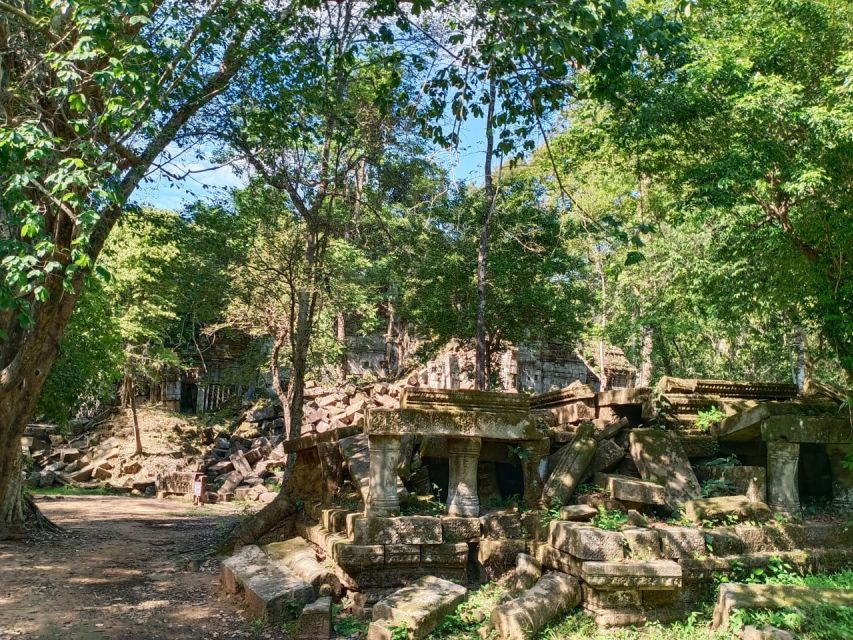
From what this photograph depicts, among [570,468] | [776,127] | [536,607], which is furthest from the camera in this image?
[776,127]

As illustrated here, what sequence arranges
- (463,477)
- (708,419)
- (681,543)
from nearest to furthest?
(681,543) < (463,477) < (708,419)

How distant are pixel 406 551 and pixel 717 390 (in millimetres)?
4384

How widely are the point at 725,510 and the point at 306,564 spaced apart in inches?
157

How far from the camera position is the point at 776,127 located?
27.1ft

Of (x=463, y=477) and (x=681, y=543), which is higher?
(x=463, y=477)

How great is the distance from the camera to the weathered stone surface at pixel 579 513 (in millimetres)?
5988

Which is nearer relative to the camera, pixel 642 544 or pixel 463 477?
pixel 642 544

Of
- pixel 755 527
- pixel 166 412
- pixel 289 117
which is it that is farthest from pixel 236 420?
pixel 755 527

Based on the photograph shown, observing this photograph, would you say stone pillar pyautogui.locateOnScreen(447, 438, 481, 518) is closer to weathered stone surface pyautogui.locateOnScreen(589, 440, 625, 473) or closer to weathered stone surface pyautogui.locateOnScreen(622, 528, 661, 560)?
weathered stone surface pyautogui.locateOnScreen(589, 440, 625, 473)

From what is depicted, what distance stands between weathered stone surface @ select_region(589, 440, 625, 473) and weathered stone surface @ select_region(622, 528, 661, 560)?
1325 mm

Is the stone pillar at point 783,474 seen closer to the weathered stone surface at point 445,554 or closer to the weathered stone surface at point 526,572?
the weathered stone surface at point 526,572

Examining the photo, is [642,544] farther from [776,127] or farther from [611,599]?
[776,127]

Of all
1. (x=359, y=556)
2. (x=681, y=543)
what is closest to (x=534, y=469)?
(x=681, y=543)

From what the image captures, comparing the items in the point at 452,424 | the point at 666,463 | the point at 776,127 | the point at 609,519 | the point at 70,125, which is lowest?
the point at 609,519
